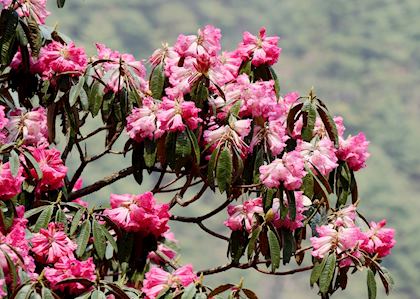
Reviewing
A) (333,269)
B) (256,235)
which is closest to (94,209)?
(256,235)

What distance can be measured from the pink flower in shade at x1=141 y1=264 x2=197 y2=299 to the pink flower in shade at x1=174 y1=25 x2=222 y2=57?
81cm

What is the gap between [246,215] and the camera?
3541 millimetres

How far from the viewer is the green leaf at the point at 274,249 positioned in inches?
130

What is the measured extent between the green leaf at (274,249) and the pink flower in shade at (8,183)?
68 cm

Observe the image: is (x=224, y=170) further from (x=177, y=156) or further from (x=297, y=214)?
(x=297, y=214)

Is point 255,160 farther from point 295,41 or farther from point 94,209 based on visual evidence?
point 295,41

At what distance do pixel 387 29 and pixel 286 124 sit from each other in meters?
58.0

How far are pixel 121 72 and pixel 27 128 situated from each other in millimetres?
305

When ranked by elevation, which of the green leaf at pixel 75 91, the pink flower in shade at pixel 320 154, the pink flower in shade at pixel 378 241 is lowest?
the pink flower in shade at pixel 378 241

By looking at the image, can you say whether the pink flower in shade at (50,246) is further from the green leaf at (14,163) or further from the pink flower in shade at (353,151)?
the pink flower in shade at (353,151)

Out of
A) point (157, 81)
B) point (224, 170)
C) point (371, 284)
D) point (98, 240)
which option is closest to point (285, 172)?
point (224, 170)

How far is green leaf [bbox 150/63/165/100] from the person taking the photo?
3.69 meters

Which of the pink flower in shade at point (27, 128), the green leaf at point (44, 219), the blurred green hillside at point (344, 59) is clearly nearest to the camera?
the green leaf at point (44, 219)

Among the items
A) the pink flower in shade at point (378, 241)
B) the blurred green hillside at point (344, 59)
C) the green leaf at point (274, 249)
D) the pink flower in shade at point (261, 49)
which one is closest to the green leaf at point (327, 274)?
the green leaf at point (274, 249)
